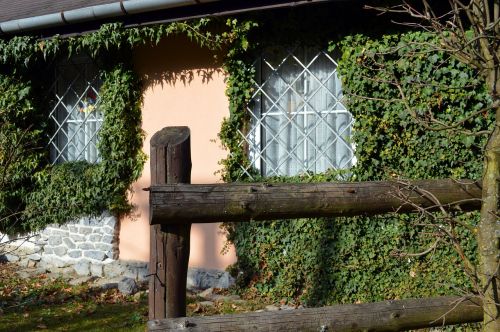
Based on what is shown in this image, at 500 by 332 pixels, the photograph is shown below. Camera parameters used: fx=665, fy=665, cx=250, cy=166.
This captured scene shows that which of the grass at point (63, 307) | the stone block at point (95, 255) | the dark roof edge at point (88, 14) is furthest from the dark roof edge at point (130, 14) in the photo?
the grass at point (63, 307)

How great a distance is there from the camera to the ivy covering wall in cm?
582

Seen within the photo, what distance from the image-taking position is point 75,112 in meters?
9.06

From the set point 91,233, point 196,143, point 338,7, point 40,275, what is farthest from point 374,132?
point 40,275

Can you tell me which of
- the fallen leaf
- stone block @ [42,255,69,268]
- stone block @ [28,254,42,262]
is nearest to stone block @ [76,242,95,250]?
stone block @ [42,255,69,268]

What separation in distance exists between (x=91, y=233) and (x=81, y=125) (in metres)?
1.49

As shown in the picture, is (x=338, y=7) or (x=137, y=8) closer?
(x=338, y=7)

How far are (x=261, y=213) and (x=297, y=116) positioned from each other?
13.4 ft

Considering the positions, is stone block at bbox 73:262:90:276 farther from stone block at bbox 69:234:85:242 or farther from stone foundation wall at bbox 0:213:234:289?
stone block at bbox 69:234:85:242

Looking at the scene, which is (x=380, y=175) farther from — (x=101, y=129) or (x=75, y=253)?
(x=75, y=253)

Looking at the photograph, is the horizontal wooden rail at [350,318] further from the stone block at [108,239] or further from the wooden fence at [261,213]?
the stone block at [108,239]

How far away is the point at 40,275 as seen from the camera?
8.54 m

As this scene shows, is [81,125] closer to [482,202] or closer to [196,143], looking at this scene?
[196,143]

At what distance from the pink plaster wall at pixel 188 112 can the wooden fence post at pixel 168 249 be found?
14.2 ft

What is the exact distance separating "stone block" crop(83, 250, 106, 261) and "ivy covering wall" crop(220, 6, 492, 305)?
6.77ft
